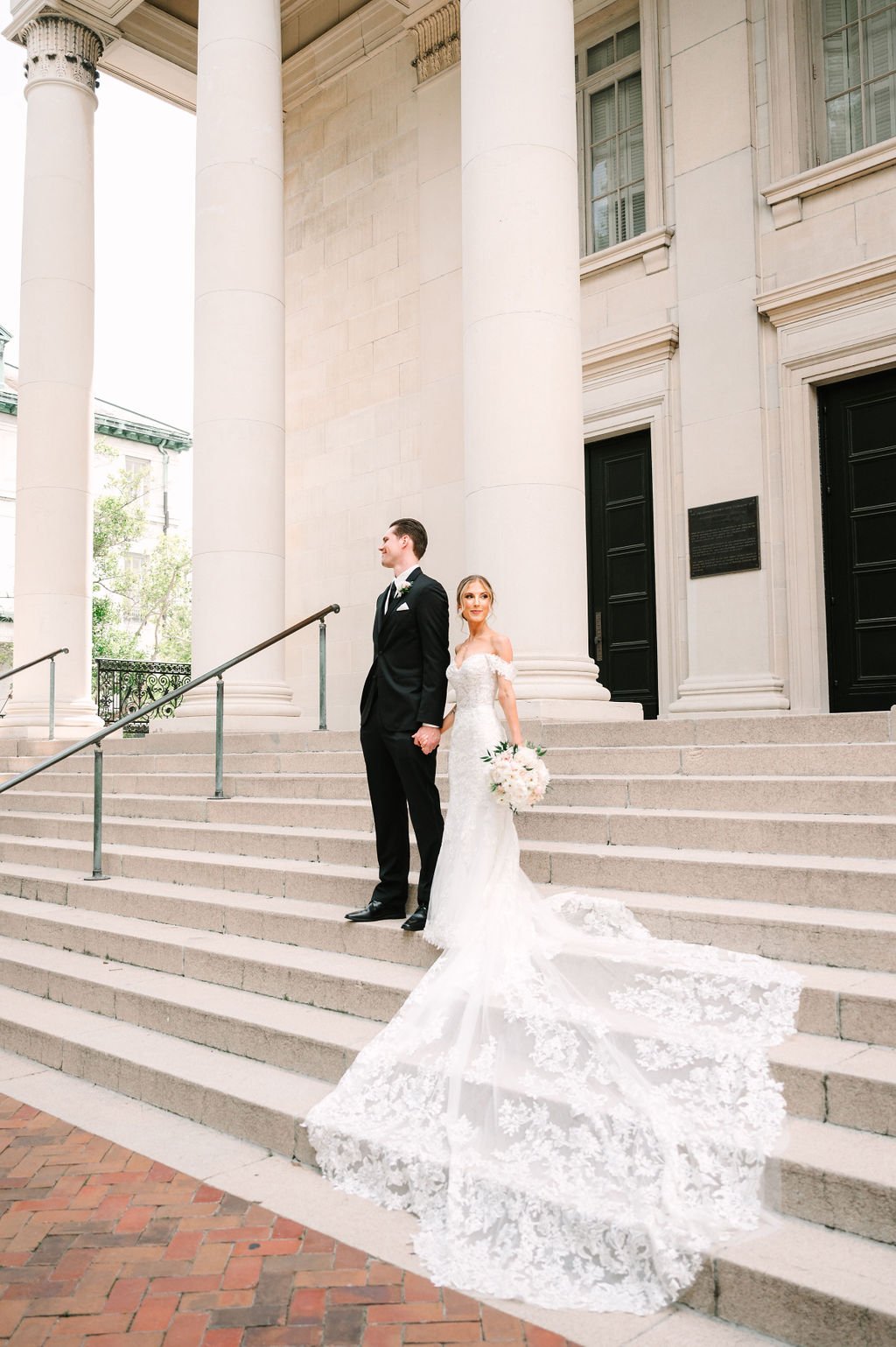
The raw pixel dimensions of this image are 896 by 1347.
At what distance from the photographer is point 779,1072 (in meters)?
3.88

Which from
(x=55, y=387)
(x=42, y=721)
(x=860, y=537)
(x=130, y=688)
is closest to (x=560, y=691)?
(x=860, y=537)

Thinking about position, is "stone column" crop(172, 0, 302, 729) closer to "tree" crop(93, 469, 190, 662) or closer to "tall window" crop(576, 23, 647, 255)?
"tall window" crop(576, 23, 647, 255)

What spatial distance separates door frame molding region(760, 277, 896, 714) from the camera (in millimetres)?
10781

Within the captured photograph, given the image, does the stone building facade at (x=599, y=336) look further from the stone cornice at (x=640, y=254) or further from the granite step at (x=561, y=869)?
the granite step at (x=561, y=869)

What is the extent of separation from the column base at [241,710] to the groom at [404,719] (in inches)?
196

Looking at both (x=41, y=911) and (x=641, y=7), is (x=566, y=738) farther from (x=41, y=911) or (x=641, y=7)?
(x=641, y=7)

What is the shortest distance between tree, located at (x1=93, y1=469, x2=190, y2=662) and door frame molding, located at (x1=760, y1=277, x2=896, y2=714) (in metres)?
25.3

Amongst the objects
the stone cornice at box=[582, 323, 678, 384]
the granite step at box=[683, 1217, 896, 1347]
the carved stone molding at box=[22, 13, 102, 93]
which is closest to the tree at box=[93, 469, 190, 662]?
the carved stone molding at box=[22, 13, 102, 93]

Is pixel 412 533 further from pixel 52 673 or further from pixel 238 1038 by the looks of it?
pixel 52 673

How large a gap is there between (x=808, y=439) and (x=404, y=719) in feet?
22.8

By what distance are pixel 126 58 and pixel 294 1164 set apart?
17.0 meters

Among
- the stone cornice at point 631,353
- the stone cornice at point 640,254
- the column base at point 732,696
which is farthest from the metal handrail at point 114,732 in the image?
the stone cornice at point 640,254

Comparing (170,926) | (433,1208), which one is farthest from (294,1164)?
(170,926)

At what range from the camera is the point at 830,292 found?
35.5 feet
